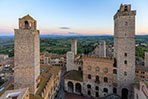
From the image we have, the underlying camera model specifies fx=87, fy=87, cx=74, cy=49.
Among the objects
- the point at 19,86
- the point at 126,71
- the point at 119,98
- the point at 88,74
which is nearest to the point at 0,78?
the point at 19,86

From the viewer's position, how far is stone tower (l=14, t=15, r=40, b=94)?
13805 millimetres

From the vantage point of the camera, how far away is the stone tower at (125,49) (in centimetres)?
1891

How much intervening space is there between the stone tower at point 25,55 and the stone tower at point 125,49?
57.7 ft

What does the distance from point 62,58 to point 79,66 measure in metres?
19.1

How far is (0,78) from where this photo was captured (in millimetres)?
30328

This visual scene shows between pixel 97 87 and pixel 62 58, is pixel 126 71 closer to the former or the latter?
pixel 97 87

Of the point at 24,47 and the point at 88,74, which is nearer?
the point at 24,47

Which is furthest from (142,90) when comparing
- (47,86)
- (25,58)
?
(25,58)

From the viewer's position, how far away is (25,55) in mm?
14086

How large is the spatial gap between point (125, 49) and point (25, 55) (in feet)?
65.8

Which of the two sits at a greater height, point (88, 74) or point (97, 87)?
point (88, 74)

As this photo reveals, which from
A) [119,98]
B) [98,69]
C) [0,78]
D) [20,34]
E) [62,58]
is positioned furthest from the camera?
[62,58]

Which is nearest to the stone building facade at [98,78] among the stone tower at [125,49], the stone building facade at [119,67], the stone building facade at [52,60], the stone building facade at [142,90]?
the stone building facade at [119,67]

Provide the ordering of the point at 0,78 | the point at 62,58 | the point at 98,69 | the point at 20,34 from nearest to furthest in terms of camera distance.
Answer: the point at 20,34 < the point at 98,69 < the point at 0,78 < the point at 62,58
